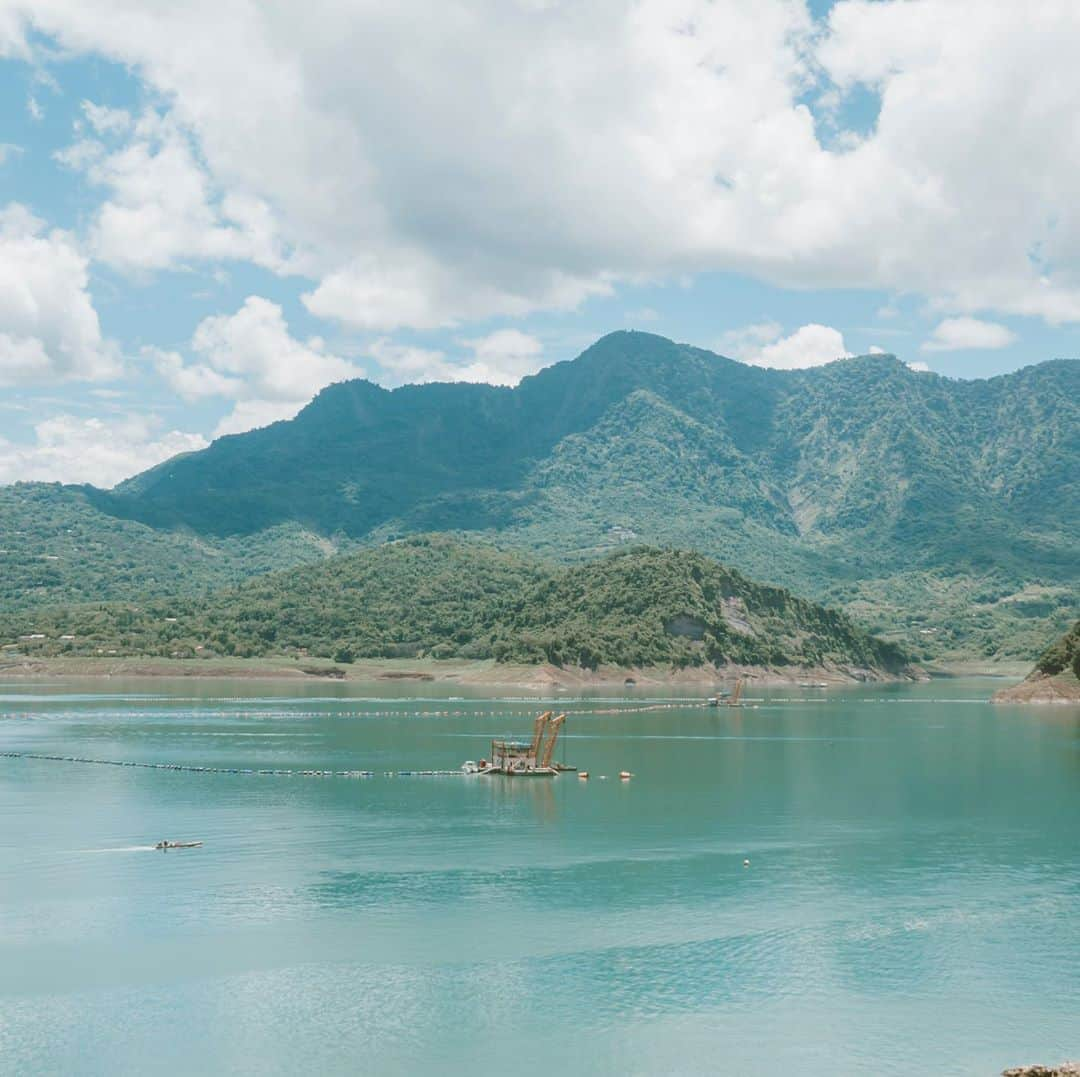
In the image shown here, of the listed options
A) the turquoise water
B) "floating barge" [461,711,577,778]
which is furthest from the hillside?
"floating barge" [461,711,577,778]

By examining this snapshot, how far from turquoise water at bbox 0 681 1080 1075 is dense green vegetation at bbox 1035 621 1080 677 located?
3094 inches

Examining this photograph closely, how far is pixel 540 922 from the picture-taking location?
51406 mm

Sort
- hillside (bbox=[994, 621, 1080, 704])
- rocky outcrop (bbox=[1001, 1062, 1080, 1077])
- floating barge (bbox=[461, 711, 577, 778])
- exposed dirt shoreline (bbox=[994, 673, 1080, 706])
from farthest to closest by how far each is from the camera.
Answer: exposed dirt shoreline (bbox=[994, 673, 1080, 706]), hillside (bbox=[994, 621, 1080, 704]), floating barge (bbox=[461, 711, 577, 778]), rocky outcrop (bbox=[1001, 1062, 1080, 1077])

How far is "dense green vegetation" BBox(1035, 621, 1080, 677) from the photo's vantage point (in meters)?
176

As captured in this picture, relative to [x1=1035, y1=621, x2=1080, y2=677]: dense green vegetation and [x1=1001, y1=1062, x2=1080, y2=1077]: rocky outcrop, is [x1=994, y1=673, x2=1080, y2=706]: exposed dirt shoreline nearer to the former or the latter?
[x1=1035, y1=621, x2=1080, y2=677]: dense green vegetation

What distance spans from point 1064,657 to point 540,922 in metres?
147

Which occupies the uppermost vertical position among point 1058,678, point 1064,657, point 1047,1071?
point 1064,657

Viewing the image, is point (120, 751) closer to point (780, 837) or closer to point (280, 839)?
point (280, 839)

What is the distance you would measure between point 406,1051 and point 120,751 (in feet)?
271

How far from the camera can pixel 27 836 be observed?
231 ft

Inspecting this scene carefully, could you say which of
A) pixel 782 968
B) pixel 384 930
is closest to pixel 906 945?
Result: pixel 782 968

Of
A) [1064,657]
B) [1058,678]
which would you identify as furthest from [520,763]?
[1058,678]

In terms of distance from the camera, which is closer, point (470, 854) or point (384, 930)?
point (384, 930)

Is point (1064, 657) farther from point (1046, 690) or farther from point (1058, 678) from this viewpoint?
point (1046, 690)
